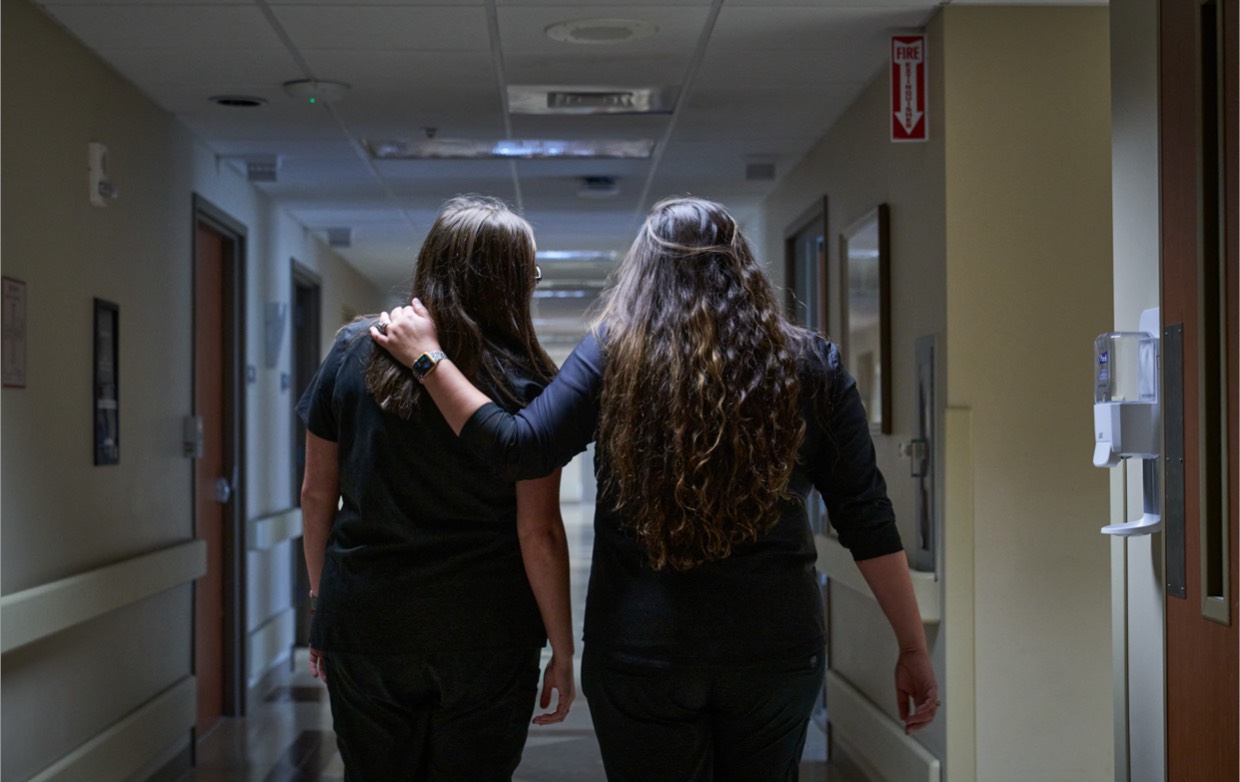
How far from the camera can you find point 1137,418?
2416 millimetres

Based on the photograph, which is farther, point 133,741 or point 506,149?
point 506,149

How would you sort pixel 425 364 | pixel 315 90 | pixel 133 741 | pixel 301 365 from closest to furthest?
pixel 425 364 → pixel 133 741 → pixel 315 90 → pixel 301 365

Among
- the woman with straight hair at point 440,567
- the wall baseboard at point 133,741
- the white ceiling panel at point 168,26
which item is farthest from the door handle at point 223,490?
the woman with straight hair at point 440,567

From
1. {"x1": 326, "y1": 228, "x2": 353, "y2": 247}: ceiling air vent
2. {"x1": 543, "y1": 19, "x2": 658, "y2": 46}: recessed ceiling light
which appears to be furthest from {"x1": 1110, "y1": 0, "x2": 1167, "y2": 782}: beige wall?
{"x1": 326, "y1": 228, "x2": 353, "y2": 247}: ceiling air vent

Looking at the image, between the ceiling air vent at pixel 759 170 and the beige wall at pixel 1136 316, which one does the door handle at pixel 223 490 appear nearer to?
the ceiling air vent at pixel 759 170

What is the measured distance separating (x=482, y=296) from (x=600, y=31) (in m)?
1.96

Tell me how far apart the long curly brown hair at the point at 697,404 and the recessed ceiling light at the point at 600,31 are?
2.04 m

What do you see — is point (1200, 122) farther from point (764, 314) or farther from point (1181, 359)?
point (764, 314)

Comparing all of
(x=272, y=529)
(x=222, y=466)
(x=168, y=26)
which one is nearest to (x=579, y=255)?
(x=272, y=529)

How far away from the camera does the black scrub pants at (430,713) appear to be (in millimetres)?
2049

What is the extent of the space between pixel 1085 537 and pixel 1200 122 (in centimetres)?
168

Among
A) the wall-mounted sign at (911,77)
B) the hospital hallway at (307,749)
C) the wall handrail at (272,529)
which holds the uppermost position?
the wall-mounted sign at (911,77)

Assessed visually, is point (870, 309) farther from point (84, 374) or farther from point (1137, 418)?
point (84, 374)

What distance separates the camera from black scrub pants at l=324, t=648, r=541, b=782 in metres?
2.05
